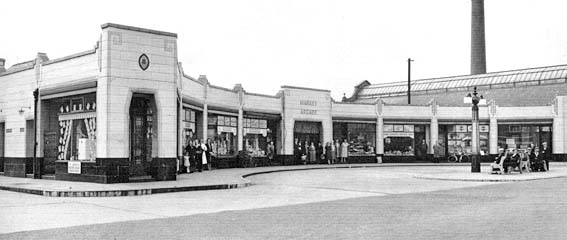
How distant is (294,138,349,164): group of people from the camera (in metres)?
40.6

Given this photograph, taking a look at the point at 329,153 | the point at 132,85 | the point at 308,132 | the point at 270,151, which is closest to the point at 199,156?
the point at 132,85

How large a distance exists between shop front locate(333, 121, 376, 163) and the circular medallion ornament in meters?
23.8

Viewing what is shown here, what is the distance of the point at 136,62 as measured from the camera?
2112cm

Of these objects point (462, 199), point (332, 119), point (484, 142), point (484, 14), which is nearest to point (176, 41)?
point (462, 199)

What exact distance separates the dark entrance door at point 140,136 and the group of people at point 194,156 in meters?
4.00

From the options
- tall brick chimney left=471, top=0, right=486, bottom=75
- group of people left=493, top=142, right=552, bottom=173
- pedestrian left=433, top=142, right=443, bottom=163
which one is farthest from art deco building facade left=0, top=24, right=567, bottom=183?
group of people left=493, top=142, right=552, bottom=173

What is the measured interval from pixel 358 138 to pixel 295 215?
32960mm

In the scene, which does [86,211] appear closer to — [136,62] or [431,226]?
[431,226]

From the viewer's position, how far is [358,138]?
146ft

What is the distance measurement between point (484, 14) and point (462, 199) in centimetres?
5371

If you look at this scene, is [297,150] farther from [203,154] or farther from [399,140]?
[203,154]

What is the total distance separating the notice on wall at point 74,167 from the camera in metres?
21.7

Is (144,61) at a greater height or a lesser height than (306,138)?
greater

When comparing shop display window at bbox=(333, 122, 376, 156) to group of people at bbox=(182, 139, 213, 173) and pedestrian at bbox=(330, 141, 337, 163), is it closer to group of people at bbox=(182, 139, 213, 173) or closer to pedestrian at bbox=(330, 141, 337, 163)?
pedestrian at bbox=(330, 141, 337, 163)
